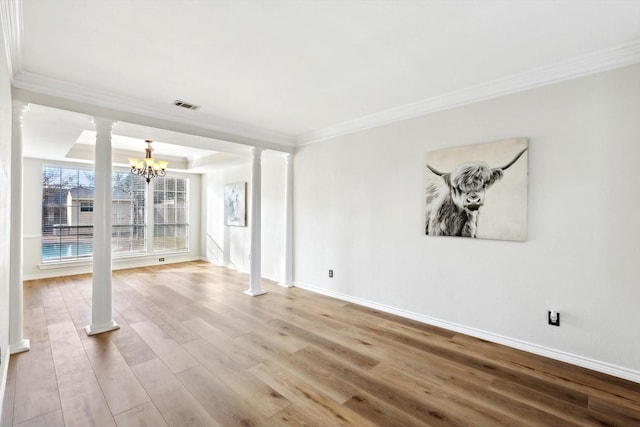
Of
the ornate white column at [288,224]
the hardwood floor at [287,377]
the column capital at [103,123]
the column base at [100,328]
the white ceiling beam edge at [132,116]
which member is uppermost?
the white ceiling beam edge at [132,116]

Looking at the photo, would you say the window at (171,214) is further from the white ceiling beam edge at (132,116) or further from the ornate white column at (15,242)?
the ornate white column at (15,242)

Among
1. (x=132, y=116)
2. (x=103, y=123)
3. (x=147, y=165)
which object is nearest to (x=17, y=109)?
(x=103, y=123)

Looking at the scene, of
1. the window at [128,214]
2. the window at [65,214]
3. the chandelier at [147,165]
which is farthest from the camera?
the window at [128,214]

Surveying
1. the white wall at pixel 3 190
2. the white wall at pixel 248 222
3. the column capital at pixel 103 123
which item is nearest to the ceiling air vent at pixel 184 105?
the column capital at pixel 103 123

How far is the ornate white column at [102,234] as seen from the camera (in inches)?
127

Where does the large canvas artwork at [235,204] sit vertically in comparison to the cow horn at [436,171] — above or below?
below

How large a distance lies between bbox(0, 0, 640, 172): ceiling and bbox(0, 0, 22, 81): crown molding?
14 millimetres

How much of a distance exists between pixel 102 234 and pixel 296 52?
283 cm

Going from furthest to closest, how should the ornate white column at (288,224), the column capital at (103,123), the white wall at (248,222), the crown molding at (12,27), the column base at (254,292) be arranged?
the white wall at (248,222) → the ornate white column at (288,224) → the column base at (254,292) → the column capital at (103,123) → the crown molding at (12,27)

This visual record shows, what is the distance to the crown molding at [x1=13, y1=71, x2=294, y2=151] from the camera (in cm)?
279

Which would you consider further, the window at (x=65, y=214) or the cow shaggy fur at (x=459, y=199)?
the window at (x=65, y=214)

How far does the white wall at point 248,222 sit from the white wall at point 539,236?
6.41 ft

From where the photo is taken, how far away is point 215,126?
4.10 m

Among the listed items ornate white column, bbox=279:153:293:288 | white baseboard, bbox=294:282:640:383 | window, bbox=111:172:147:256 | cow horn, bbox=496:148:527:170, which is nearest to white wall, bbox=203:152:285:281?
ornate white column, bbox=279:153:293:288
